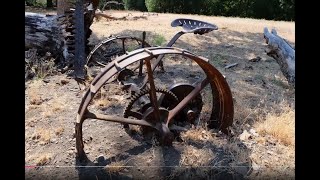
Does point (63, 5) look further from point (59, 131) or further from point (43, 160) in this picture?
point (43, 160)

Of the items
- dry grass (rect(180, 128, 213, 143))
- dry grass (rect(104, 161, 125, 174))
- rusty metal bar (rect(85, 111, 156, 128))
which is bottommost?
dry grass (rect(104, 161, 125, 174))

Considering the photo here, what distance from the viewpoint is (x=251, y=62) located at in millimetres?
7641

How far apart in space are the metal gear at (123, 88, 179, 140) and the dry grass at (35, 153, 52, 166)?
33.2 inches

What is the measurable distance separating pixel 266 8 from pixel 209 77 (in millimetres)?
15340

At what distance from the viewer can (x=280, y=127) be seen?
407cm

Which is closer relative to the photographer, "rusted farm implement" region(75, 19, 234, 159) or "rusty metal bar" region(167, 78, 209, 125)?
"rusted farm implement" region(75, 19, 234, 159)

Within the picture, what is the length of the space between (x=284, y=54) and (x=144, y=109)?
2.70 m

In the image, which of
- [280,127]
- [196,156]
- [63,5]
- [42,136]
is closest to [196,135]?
[196,156]

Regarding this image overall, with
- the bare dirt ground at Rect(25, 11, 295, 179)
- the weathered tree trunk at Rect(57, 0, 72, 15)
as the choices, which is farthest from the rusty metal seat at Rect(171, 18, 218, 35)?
the weathered tree trunk at Rect(57, 0, 72, 15)

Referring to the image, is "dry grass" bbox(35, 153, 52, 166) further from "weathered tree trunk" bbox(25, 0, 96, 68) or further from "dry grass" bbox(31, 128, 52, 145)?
"weathered tree trunk" bbox(25, 0, 96, 68)

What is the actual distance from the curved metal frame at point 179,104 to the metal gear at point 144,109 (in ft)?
0.38

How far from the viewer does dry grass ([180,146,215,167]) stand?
344cm

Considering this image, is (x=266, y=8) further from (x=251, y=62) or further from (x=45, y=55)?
(x=45, y=55)
